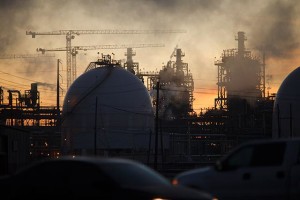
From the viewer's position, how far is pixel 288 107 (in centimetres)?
6900

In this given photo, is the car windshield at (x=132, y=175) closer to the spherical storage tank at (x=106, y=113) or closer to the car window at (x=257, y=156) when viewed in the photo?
the car window at (x=257, y=156)

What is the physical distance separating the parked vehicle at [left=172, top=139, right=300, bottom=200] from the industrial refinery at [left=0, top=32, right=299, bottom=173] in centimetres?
2773

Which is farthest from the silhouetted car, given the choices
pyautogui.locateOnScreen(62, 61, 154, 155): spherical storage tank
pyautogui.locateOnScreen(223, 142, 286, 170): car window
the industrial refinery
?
pyautogui.locateOnScreen(62, 61, 154, 155): spherical storage tank

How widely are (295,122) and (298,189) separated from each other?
52579 mm

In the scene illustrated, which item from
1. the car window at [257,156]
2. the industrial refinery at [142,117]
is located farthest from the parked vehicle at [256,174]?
the industrial refinery at [142,117]

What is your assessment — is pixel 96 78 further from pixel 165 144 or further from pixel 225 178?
pixel 225 178

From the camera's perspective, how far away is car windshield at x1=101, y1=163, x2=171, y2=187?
500 inches

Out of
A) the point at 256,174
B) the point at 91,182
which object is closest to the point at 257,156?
the point at 256,174

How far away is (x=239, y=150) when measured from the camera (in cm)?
1681

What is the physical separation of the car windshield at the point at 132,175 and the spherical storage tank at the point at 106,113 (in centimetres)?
6153

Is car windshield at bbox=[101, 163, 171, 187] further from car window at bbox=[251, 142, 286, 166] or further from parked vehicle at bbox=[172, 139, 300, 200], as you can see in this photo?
car window at bbox=[251, 142, 286, 166]

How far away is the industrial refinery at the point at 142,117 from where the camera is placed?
2960 inches

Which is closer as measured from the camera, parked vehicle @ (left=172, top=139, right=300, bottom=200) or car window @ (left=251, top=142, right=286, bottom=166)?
parked vehicle @ (left=172, top=139, right=300, bottom=200)

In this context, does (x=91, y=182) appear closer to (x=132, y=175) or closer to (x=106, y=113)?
(x=132, y=175)
